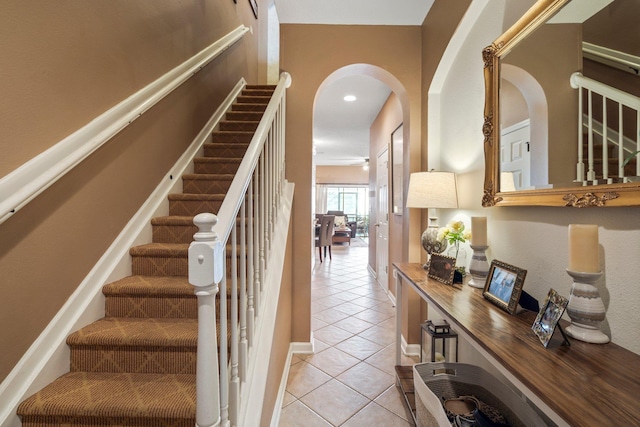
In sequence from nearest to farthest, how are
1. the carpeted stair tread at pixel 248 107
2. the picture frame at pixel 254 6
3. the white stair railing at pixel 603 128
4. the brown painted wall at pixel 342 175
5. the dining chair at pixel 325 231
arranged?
the white stair railing at pixel 603 128
the carpeted stair tread at pixel 248 107
the picture frame at pixel 254 6
the dining chair at pixel 325 231
the brown painted wall at pixel 342 175

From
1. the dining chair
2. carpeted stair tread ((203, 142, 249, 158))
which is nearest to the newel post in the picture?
carpeted stair tread ((203, 142, 249, 158))

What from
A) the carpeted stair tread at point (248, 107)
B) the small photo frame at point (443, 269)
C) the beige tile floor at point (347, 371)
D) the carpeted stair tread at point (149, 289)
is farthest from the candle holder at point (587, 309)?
the carpeted stair tread at point (248, 107)

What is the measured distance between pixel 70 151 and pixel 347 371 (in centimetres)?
219

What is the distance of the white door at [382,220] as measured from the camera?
175 inches

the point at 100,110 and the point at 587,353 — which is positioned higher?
the point at 100,110

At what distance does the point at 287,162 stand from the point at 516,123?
163cm

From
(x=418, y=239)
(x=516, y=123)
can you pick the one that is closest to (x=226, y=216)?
(x=516, y=123)

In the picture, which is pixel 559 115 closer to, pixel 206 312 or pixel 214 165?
pixel 206 312

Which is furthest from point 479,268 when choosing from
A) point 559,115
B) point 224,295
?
point 224,295

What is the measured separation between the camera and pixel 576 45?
1038 millimetres

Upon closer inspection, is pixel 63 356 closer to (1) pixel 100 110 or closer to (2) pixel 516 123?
(1) pixel 100 110

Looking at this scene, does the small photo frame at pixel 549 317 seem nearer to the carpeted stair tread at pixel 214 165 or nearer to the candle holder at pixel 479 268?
the candle holder at pixel 479 268

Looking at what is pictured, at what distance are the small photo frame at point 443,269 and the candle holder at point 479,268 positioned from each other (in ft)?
0.32

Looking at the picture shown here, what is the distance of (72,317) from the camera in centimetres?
127
